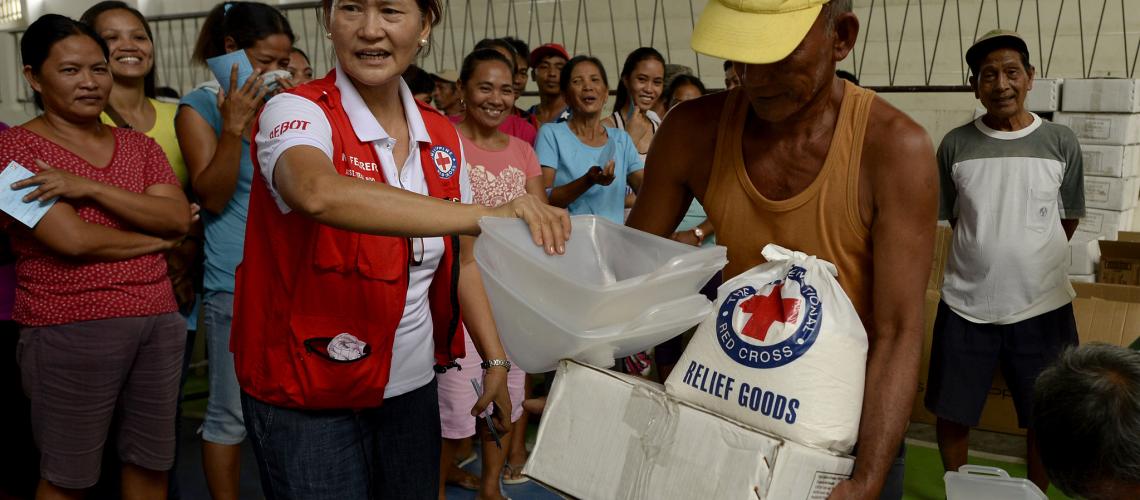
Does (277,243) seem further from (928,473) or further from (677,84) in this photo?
(677,84)

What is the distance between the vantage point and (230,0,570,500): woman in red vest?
1.46 m

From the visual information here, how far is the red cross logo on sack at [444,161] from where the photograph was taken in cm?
176

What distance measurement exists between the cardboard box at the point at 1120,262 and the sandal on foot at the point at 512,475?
2.95 meters

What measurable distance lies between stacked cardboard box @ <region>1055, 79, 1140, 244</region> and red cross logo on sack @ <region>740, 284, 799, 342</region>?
428 cm

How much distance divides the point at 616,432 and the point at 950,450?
2665mm

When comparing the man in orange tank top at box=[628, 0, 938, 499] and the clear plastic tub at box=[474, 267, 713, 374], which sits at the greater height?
the man in orange tank top at box=[628, 0, 938, 499]

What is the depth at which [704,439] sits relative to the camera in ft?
4.56

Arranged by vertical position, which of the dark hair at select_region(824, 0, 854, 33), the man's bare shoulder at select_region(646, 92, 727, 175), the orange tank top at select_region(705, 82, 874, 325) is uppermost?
the dark hair at select_region(824, 0, 854, 33)

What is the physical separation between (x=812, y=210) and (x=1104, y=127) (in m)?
4.36

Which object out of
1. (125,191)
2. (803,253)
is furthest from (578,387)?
(125,191)

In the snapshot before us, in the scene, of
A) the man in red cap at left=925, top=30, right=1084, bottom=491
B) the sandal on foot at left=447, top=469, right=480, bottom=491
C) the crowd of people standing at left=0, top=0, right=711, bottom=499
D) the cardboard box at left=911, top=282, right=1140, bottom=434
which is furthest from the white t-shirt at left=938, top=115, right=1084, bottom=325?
the sandal on foot at left=447, top=469, right=480, bottom=491

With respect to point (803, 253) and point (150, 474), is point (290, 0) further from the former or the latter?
point (803, 253)

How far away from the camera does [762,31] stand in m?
1.43

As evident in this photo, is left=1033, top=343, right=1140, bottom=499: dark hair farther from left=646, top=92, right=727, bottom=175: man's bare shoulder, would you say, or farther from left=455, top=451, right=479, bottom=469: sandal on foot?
left=455, top=451, right=479, bottom=469: sandal on foot
